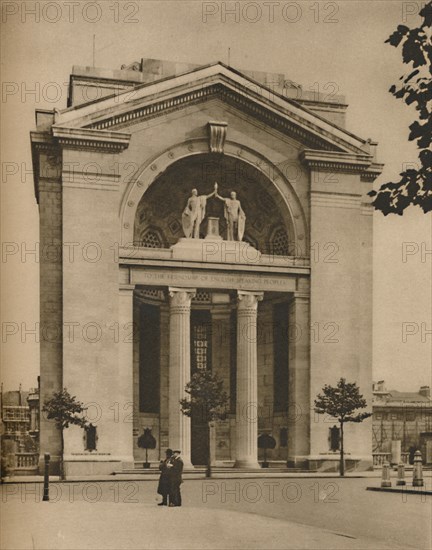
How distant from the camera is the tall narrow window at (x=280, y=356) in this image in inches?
1499

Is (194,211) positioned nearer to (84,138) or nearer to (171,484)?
(84,138)

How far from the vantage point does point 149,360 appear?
38.1 m

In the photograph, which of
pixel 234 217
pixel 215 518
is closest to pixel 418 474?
pixel 215 518

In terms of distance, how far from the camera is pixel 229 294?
1511 inches

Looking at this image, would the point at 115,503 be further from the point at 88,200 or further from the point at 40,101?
the point at 88,200

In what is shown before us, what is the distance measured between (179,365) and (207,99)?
9.62 metres

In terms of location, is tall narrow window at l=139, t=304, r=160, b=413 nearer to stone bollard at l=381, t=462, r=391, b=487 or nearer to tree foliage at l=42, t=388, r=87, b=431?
tree foliage at l=42, t=388, r=87, b=431

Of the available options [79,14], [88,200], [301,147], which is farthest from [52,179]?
[79,14]

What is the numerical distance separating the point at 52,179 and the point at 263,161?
7712 mm

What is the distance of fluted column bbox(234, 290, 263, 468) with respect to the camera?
3716 cm

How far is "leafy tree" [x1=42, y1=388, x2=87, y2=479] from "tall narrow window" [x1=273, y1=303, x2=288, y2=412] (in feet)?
26.9

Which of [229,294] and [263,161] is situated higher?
[263,161]

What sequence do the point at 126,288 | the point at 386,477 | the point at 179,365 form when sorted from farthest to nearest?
the point at 179,365, the point at 126,288, the point at 386,477

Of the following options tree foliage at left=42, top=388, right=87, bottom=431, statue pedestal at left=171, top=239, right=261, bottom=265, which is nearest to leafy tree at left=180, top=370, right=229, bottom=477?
tree foliage at left=42, top=388, right=87, bottom=431
